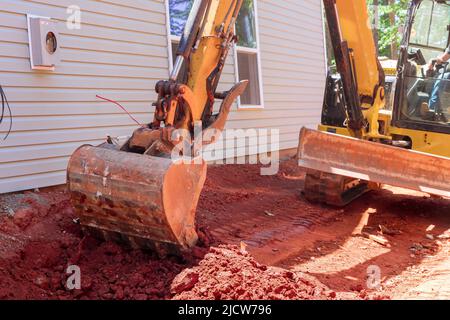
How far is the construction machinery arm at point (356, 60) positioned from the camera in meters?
5.80

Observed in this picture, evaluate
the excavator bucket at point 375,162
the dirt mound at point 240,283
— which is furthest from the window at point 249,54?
the dirt mound at point 240,283

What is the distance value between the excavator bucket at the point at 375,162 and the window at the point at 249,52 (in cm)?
312

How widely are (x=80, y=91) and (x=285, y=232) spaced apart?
121 inches

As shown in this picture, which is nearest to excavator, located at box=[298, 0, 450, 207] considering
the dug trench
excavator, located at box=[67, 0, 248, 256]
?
the dug trench

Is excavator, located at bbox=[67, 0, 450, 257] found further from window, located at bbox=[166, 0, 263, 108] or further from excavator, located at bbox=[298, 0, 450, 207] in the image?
window, located at bbox=[166, 0, 263, 108]

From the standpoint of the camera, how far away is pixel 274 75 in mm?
9898

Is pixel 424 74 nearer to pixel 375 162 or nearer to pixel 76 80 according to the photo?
pixel 375 162

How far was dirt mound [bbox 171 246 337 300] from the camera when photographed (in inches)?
137

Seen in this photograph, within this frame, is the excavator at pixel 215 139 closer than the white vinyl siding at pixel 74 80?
Yes

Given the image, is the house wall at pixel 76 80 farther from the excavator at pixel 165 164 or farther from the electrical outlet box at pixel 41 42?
the excavator at pixel 165 164

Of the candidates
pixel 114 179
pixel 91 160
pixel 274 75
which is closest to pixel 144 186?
pixel 114 179

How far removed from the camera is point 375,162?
5.59 meters

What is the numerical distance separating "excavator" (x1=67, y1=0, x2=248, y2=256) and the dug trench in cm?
24

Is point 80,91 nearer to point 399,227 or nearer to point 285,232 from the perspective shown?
point 285,232
